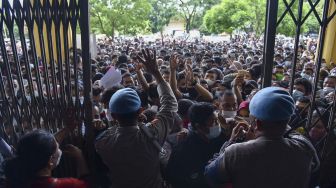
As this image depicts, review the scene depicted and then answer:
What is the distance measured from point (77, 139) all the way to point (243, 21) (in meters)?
21.9

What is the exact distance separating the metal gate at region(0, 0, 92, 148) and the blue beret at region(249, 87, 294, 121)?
142 centimetres

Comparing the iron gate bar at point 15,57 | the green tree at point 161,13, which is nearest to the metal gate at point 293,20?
the iron gate bar at point 15,57

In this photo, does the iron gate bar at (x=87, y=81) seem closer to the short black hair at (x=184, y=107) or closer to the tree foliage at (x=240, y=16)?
the short black hair at (x=184, y=107)

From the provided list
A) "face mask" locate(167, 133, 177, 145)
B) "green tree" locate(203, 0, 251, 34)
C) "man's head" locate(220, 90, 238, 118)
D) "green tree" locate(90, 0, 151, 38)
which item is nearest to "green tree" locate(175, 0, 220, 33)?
"green tree" locate(203, 0, 251, 34)

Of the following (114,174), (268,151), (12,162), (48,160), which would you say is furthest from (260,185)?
(12,162)

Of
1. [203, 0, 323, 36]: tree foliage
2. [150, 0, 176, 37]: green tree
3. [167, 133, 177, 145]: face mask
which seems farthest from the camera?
[150, 0, 176, 37]: green tree

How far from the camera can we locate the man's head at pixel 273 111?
6.15ft

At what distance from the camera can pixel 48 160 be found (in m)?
2.01

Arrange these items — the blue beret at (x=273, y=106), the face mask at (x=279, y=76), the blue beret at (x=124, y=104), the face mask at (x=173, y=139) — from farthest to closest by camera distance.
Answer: the face mask at (x=279, y=76)
the face mask at (x=173, y=139)
the blue beret at (x=124, y=104)
the blue beret at (x=273, y=106)

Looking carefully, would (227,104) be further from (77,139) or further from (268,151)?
(268,151)

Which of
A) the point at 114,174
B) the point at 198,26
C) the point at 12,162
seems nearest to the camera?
the point at 12,162

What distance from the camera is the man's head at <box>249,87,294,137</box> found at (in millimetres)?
1873

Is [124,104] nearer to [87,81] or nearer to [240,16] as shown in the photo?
[87,81]

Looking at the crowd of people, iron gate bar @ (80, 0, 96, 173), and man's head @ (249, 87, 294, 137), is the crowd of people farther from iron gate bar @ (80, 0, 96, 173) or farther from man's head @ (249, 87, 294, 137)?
iron gate bar @ (80, 0, 96, 173)
